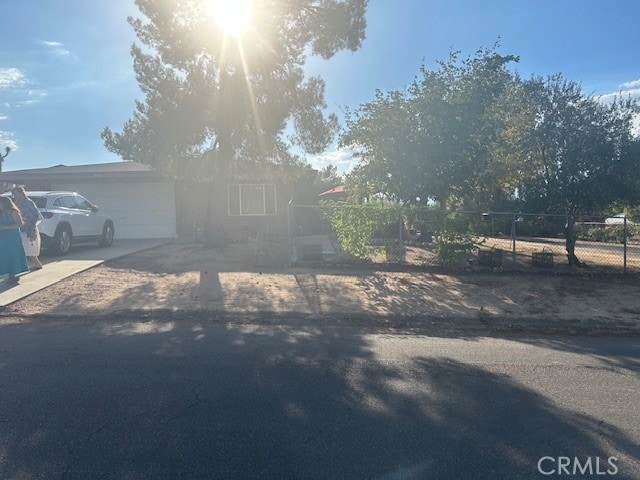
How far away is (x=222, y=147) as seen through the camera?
532 inches

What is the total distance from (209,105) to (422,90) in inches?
219

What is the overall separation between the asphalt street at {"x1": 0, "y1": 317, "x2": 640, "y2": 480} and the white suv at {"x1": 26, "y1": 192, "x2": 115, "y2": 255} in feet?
20.2

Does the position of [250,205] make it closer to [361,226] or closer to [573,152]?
[361,226]

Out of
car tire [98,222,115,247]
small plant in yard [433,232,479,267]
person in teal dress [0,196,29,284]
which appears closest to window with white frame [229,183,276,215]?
car tire [98,222,115,247]

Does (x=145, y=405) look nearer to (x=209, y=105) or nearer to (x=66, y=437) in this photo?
(x=66, y=437)

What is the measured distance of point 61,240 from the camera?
39.7 feet

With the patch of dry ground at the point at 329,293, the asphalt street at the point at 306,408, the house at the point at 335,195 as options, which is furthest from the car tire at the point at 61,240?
the house at the point at 335,195

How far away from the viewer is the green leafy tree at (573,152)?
11.6 metres

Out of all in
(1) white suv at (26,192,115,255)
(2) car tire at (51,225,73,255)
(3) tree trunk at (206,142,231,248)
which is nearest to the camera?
(1) white suv at (26,192,115,255)

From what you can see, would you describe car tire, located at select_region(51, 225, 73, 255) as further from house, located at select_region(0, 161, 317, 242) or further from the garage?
the garage


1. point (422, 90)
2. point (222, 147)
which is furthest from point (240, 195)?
point (422, 90)

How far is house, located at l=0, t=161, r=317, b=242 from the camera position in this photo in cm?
1705

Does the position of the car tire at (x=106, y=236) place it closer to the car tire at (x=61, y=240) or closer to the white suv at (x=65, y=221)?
the white suv at (x=65, y=221)

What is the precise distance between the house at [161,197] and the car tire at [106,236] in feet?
8.19
